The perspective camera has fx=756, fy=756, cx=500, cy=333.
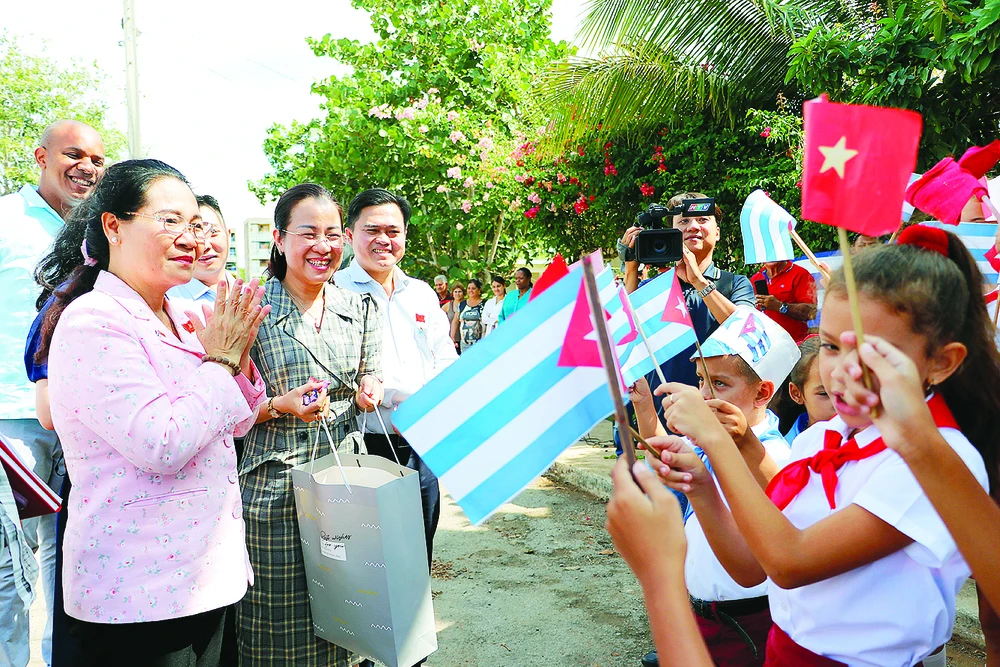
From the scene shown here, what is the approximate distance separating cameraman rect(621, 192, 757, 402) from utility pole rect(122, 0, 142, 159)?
35.8 ft

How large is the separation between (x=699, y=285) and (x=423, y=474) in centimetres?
152

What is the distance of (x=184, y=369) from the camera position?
6.48 feet

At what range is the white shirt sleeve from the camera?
3.91 ft

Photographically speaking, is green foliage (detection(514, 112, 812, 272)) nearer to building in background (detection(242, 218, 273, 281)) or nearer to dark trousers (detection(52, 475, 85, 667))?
dark trousers (detection(52, 475, 85, 667))

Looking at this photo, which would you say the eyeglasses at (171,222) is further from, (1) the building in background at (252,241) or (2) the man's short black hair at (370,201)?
(1) the building in background at (252,241)

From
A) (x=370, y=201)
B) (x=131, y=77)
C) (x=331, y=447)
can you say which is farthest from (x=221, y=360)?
(x=131, y=77)

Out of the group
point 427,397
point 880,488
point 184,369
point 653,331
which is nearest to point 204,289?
point 184,369

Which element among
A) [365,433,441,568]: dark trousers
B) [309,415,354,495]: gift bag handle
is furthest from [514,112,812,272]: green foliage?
[309,415,354,495]: gift bag handle

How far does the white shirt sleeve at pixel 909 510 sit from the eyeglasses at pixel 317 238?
2067 mm

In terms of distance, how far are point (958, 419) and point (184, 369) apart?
5.78 ft

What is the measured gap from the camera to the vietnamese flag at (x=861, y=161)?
1124 millimetres

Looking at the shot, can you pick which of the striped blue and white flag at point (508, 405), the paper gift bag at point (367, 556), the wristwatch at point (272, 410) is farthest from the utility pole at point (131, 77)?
the striped blue and white flag at point (508, 405)

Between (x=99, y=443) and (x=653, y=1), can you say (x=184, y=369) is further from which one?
(x=653, y=1)

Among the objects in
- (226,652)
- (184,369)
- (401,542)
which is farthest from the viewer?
(226,652)
